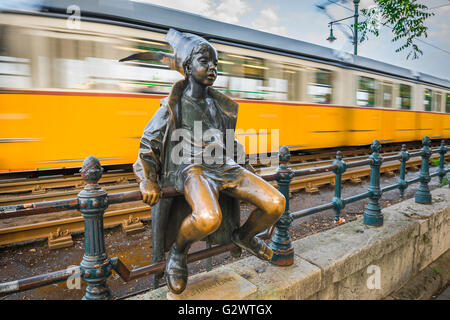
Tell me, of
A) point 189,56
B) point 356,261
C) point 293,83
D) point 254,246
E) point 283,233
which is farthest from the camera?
point 293,83

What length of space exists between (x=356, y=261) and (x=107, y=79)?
5.03 metres

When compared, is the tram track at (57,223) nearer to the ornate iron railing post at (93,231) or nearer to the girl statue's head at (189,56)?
the ornate iron railing post at (93,231)

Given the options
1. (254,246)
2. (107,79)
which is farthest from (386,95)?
(254,246)

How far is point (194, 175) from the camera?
1715mm

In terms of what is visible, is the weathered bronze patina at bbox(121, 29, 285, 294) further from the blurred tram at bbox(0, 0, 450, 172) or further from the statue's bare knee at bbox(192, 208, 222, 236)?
the blurred tram at bbox(0, 0, 450, 172)

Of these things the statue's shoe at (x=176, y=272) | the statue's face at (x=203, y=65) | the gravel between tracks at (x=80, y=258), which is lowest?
the gravel between tracks at (x=80, y=258)

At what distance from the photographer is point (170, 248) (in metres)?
1.94

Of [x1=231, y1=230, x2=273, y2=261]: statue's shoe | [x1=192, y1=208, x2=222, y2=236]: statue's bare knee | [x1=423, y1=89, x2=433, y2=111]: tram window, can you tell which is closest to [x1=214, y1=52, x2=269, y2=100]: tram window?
[x1=231, y1=230, x2=273, y2=261]: statue's shoe

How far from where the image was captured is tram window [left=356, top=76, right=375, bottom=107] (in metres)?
9.59

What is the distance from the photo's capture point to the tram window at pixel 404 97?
11078mm

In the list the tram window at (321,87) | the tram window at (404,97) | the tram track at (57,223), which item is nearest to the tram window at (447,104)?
the tram window at (404,97)

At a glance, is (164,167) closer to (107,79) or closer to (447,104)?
(107,79)

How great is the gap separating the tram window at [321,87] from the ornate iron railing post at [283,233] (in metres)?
6.53
